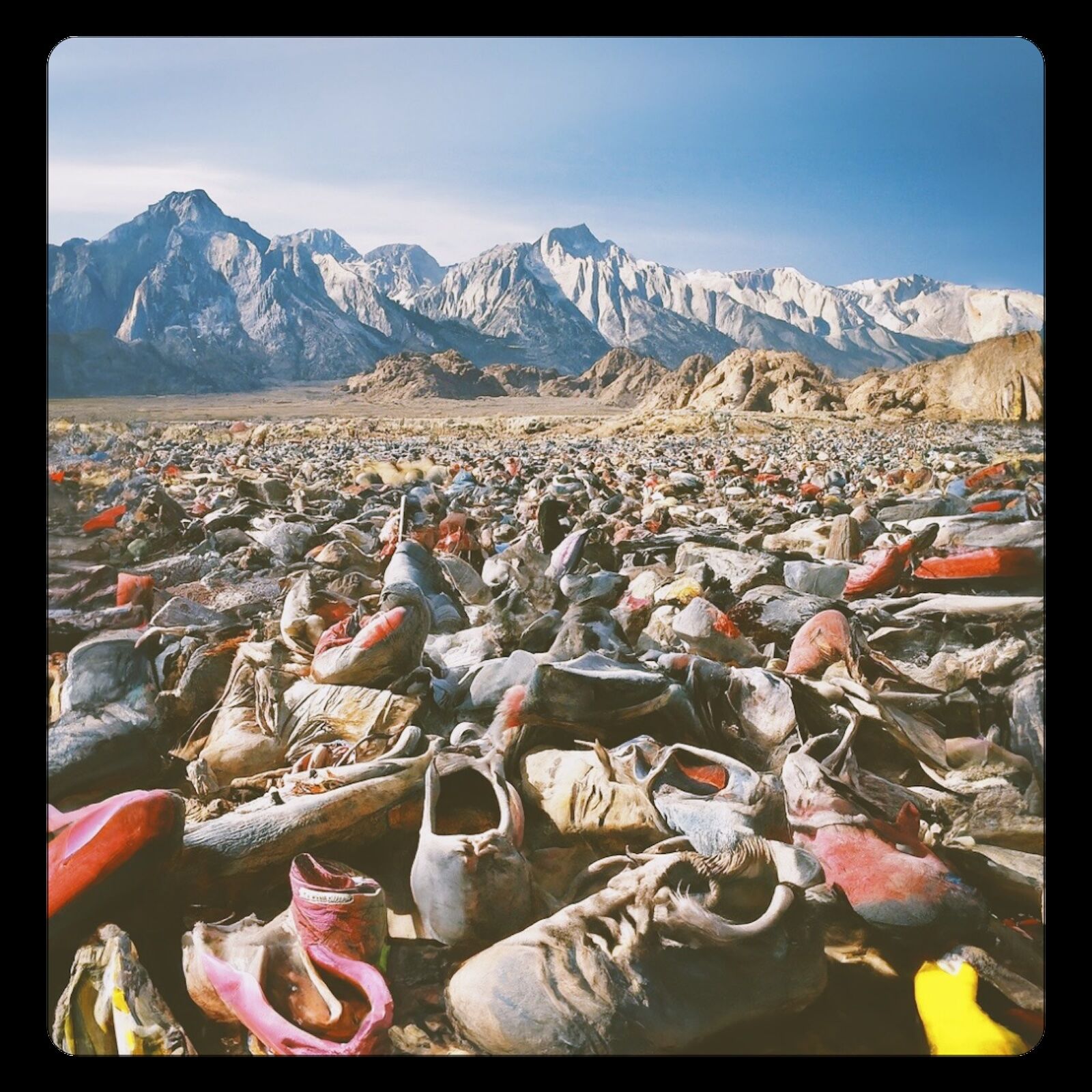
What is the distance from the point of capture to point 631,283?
413 centimetres

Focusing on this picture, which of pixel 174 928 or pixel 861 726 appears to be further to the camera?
pixel 861 726

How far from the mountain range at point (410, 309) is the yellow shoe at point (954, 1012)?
2.68 meters

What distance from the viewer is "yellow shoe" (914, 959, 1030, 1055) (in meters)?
2.50

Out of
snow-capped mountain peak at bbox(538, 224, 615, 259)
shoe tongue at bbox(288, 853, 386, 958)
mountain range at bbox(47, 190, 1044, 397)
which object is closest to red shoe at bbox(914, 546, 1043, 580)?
mountain range at bbox(47, 190, 1044, 397)

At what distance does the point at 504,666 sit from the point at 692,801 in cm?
88

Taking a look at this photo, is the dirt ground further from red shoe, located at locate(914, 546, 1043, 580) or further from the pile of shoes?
red shoe, located at locate(914, 546, 1043, 580)

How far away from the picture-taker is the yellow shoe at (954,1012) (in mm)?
2500

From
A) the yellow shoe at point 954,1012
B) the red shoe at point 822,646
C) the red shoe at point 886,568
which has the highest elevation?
the red shoe at point 886,568

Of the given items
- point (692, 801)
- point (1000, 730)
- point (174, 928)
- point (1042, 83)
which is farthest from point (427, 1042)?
point (1042, 83)

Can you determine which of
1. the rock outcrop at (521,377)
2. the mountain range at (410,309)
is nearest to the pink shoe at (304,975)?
the mountain range at (410,309)

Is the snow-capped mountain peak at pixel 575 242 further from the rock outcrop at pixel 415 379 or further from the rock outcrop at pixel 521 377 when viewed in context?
the rock outcrop at pixel 415 379

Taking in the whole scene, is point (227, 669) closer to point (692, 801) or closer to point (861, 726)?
point (692, 801)

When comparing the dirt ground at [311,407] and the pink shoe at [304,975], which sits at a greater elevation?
the dirt ground at [311,407]

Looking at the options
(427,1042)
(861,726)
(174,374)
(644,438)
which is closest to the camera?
(427,1042)
